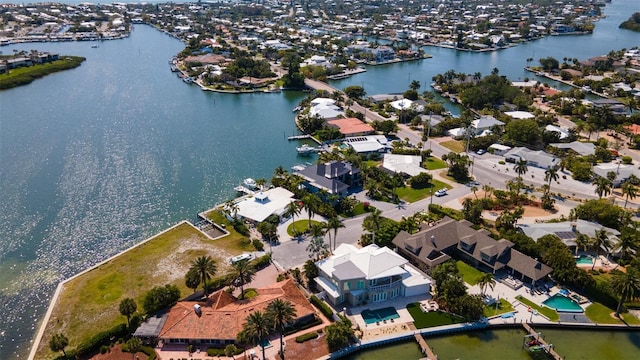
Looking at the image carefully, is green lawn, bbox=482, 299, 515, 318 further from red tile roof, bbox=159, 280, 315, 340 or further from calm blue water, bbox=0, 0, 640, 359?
calm blue water, bbox=0, 0, 640, 359

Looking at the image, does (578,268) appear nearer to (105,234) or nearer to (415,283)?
(415,283)

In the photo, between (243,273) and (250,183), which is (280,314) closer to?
(243,273)

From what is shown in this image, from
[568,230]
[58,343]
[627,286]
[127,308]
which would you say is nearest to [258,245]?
[127,308]

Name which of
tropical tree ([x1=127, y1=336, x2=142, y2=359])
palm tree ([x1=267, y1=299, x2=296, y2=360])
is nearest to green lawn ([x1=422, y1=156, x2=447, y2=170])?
palm tree ([x1=267, y1=299, x2=296, y2=360])

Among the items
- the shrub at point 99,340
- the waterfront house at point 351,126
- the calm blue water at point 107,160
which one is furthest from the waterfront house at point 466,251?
the waterfront house at point 351,126

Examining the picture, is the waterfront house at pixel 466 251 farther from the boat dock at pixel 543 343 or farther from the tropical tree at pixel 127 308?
the tropical tree at pixel 127 308

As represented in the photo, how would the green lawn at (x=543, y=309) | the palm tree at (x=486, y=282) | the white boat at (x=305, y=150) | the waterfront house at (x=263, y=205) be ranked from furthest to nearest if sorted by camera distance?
the white boat at (x=305, y=150) < the waterfront house at (x=263, y=205) < the palm tree at (x=486, y=282) < the green lawn at (x=543, y=309)
